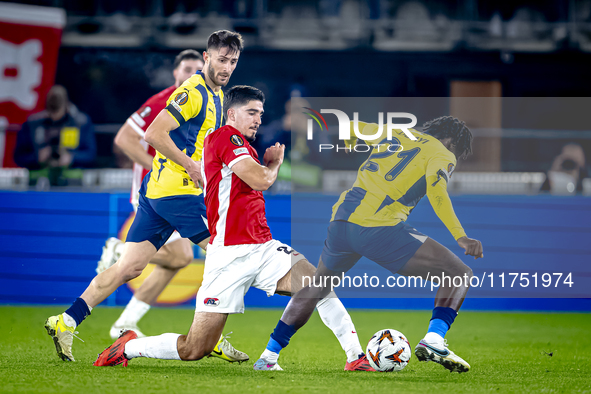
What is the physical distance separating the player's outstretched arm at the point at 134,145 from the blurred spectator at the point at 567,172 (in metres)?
4.39

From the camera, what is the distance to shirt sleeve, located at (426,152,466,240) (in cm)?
449

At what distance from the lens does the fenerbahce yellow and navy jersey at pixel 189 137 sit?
4902 mm

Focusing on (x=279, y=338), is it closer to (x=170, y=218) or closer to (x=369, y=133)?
(x=170, y=218)

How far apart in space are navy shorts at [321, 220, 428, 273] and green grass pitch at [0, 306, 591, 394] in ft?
2.32

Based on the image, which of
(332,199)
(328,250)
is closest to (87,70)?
(332,199)

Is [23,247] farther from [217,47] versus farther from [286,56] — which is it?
[286,56]

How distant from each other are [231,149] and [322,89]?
10.2 m

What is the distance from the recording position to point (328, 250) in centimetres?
471

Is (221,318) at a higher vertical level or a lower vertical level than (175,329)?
higher

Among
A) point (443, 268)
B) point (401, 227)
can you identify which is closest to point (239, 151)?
point (401, 227)

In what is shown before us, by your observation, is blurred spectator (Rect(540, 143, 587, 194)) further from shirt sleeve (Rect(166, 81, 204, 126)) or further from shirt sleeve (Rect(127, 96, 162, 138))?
shirt sleeve (Rect(166, 81, 204, 126))

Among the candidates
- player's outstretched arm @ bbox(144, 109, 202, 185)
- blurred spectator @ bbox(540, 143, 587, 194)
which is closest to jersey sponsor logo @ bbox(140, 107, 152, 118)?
player's outstretched arm @ bbox(144, 109, 202, 185)

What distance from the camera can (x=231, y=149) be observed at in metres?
4.18

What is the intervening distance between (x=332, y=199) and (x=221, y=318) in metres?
3.70
